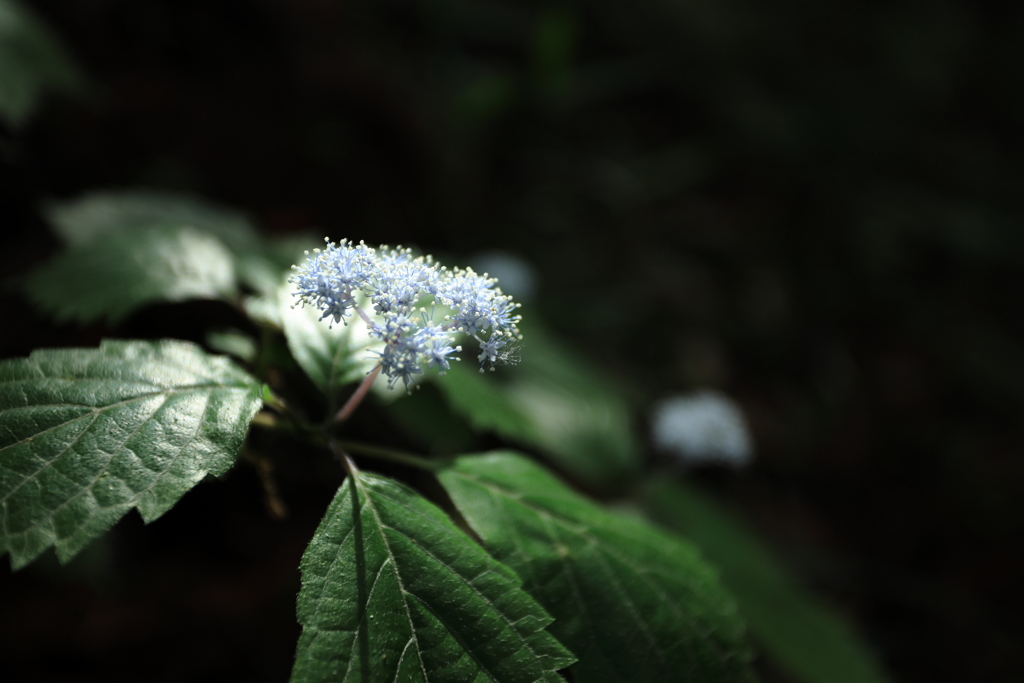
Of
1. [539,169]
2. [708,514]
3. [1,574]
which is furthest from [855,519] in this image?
[1,574]

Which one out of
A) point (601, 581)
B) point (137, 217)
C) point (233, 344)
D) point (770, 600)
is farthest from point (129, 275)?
point (770, 600)

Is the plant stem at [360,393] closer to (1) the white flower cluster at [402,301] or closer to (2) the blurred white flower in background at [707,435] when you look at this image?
(1) the white flower cluster at [402,301]

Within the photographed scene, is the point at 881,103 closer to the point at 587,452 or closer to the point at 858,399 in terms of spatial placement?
the point at 858,399

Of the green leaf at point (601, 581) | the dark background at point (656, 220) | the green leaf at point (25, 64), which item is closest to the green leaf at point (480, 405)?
the green leaf at point (601, 581)

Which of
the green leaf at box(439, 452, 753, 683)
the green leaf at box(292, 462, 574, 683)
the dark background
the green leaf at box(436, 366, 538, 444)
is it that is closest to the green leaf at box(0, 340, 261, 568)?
the green leaf at box(292, 462, 574, 683)

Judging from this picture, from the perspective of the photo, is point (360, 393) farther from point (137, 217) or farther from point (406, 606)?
point (137, 217)

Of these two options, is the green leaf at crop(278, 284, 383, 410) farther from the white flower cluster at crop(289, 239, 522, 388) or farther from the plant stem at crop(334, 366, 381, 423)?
the white flower cluster at crop(289, 239, 522, 388)

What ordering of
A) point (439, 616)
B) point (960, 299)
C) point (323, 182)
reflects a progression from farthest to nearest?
point (960, 299) < point (323, 182) < point (439, 616)
